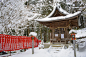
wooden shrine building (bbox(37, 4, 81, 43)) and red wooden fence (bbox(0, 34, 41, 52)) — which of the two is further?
wooden shrine building (bbox(37, 4, 81, 43))

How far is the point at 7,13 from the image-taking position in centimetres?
1052

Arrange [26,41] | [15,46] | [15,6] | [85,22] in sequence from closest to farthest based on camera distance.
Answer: [15,46] → [26,41] → [15,6] → [85,22]

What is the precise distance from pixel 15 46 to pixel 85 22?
1956cm

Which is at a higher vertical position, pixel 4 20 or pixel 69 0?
pixel 69 0

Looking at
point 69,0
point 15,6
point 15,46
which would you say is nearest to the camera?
point 15,46

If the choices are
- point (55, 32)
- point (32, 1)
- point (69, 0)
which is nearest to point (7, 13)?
point (55, 32)

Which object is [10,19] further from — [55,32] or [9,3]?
[55,32]

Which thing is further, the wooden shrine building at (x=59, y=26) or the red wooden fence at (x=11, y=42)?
the wooden shrine building at (x=59, y=26)

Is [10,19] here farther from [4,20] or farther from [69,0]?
[69,0]

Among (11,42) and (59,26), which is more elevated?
(59,26)

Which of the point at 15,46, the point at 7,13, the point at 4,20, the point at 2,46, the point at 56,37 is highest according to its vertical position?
the point at 7,13

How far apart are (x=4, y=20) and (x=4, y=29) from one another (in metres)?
1.58

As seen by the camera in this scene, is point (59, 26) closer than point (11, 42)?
No

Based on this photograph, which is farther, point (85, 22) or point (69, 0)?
point (69, 0)
